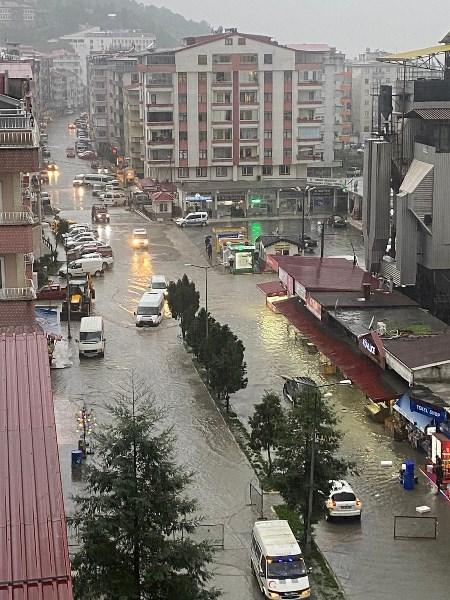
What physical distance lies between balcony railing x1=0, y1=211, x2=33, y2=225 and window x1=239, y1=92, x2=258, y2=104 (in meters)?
44.8

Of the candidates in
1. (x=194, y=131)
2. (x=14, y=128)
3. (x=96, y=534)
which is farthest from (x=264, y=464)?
(x=194, y=131)

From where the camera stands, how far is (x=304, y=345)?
31484 mm

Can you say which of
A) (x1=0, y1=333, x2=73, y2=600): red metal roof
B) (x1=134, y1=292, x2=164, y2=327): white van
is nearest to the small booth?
(x1=134, y1=292, x2=164, y2=327): white van

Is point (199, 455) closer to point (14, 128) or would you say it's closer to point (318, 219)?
point (14, 128)

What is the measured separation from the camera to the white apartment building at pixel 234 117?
200 ft

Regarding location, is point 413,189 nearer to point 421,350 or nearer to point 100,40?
point 421,350

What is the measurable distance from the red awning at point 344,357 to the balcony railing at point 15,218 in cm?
879

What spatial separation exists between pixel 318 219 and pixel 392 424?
3434cm

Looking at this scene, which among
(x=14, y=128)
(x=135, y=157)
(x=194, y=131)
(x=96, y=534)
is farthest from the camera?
(x=135, y=157)

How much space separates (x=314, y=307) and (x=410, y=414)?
8576mm

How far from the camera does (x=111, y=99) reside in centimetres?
8931

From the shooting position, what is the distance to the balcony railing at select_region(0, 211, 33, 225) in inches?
712

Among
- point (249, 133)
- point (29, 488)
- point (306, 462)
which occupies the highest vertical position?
point (249, 133)

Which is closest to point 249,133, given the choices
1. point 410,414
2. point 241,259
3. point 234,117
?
point 234,117
